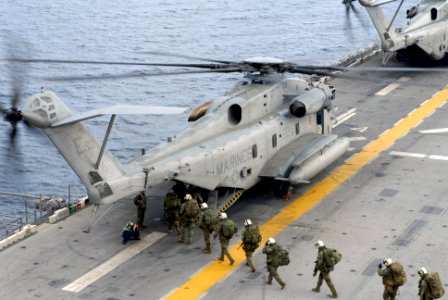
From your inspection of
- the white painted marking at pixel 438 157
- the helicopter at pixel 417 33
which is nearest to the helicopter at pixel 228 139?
the white painted marking at pixel 438 157

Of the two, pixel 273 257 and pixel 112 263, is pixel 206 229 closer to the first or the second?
pixel 112 263

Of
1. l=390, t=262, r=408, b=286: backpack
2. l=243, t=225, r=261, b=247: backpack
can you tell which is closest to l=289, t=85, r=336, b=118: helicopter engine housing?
l=243, t=225, r=261, b=247: backpack

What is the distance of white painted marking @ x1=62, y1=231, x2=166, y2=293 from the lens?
80.7 feet

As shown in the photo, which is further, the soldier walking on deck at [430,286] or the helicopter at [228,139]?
the helicopter at [228,139]

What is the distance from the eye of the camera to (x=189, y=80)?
6378 cm

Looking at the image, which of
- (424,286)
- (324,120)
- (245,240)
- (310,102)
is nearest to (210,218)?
(245,240)

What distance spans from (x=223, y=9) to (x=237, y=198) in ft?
204

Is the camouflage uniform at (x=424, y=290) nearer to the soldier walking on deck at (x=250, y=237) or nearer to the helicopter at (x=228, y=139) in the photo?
the soldier walking on deck at (x=250, y=237)

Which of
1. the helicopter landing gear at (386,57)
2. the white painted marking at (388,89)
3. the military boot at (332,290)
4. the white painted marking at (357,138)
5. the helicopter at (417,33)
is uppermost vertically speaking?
the helicopter at (417,33)

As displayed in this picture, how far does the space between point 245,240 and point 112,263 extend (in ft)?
14.1

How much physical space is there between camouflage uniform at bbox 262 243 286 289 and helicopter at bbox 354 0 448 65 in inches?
936

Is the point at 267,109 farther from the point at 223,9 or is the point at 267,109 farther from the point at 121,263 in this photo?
the point at 223,9

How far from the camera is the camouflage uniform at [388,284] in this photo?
21969 mm

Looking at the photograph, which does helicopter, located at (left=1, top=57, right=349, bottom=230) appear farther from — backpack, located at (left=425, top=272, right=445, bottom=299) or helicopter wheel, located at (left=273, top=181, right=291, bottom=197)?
backpack, located at (left=425, top=272, right=445, bottom=299)
